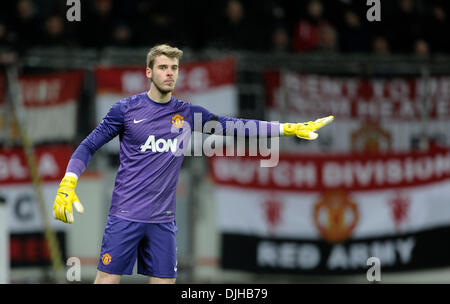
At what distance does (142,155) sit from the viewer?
247 inches

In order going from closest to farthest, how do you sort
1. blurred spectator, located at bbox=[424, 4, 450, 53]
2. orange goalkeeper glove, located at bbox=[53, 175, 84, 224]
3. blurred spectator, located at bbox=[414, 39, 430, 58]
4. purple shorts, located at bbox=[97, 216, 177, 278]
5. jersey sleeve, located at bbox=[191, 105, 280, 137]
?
1. orange goalkeeper glove, located at bbox=[53, 175, 84, 224]
2. purple shorts, located at bbox=[97, 216, 177, 278]
3. jersey sleeve, located at bbox=[191, 105, 280, 137]
4. blurred spectator, located at bbox=[414, 39, 430, 58]
5. blurred spectator, located at bbox=[424, 4, 450, 53]

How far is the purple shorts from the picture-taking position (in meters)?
6.25

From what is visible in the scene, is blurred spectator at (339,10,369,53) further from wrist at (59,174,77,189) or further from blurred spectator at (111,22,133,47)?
wrist at (59,174,77,189)

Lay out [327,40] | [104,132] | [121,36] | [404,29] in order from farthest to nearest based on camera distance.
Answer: [404,29]
[327,40]
[121,36]
[104,132]

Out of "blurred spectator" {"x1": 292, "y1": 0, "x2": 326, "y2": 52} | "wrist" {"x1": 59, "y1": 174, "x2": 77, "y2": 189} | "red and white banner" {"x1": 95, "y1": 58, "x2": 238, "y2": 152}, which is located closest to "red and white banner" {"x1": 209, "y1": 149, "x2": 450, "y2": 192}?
"red and white banner" {"x1": 95, "y1": 58, "x2": 238, "y2": 152}

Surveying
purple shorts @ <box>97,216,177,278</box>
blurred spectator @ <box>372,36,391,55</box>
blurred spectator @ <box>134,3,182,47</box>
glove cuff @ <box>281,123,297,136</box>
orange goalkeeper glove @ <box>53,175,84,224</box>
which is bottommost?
purple shorts @ <box>97,216,177,278</box>

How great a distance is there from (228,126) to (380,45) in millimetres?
5894

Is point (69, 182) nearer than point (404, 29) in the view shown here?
Yes

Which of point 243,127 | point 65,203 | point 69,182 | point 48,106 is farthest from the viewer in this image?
point 48,106

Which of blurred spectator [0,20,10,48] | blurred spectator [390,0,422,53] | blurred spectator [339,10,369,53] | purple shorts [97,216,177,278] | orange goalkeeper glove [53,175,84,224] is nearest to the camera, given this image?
orange goalkeeper glove [53,175,84,224]

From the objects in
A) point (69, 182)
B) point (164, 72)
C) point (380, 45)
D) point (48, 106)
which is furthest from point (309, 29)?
point (69, 182)

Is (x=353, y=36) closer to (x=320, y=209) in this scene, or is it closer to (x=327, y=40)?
(x=327, y=40)

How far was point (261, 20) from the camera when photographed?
11.8m

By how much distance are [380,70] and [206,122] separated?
536 cm
